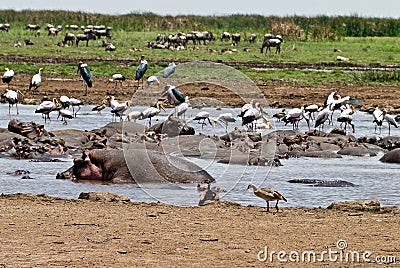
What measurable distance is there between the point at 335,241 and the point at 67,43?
47.7 m

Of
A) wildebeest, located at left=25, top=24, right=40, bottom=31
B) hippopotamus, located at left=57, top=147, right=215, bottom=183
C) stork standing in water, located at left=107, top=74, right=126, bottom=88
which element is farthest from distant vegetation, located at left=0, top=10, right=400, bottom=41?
hippopotamus, located at left=57, top=147, right=215, bottom=183

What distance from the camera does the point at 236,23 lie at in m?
79.2

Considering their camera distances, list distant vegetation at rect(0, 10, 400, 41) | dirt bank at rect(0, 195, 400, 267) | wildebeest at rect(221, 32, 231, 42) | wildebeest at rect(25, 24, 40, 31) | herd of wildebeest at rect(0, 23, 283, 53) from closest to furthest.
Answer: dirt bank at rect(0, 195, 400, 267), herd of wildebeest at rect(0, 23, 283, 53), wildebeest at rect(221, 32, 231, 42), distant vegetation at rect(0, 10, 400, 41), wildebeest at rect(25, 24, 40, 31)

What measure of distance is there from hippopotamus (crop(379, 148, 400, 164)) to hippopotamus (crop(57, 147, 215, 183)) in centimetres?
382

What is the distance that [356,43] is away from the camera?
2180 inches

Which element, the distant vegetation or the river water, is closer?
the river water

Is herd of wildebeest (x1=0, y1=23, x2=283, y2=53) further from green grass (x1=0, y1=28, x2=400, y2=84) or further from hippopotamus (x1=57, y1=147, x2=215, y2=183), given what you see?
hippopotamus (x1=57, y1=147, x2=215, y2=183)

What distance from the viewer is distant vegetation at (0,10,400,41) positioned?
6300 centimetres

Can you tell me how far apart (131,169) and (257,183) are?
168 centimetres

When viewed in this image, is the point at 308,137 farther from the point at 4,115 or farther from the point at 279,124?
the point at 4,115

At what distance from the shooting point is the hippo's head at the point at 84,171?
42.5 ft

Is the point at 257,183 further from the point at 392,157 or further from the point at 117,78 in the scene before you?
the point at 117,78

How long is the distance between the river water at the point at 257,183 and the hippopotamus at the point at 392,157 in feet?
0.52

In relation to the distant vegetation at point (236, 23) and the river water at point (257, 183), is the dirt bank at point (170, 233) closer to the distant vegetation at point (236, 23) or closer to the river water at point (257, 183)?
the river water at point (257, 183)
